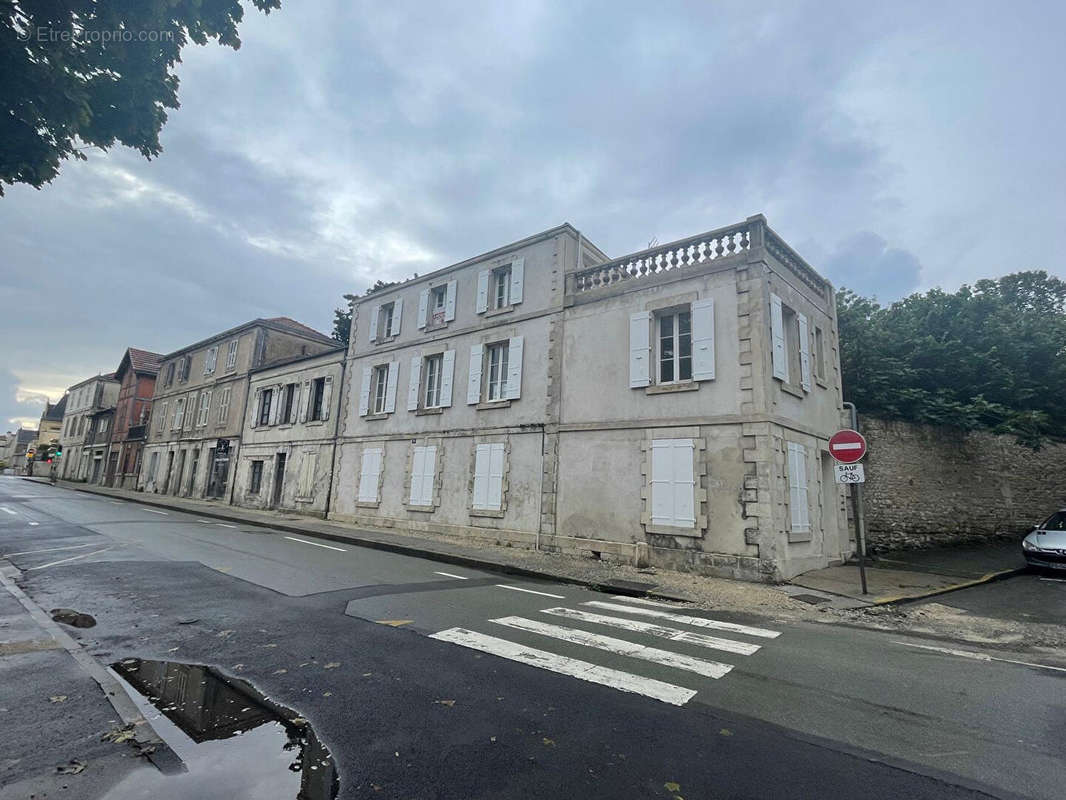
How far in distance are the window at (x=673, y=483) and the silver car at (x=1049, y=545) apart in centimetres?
757

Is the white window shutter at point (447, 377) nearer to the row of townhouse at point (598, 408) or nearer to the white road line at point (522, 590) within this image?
the row of townhouse at point (598, 408)

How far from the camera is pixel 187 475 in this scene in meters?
27.8

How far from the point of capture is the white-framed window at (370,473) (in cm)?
1720

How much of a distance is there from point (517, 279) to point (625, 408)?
17.7 ft

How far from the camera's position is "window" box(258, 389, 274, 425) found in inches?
927

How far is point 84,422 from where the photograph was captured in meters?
45.4

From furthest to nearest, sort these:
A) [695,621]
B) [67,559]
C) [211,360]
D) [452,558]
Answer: [211,360]
[452,558]
[67,559]
[695,621]

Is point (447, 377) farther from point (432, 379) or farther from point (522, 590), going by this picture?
point (522, 590)

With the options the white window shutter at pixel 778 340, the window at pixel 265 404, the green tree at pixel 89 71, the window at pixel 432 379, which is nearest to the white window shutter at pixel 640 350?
the white window shutter at pixel 778 340

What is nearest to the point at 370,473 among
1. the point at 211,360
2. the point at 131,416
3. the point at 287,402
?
the point at 287,402

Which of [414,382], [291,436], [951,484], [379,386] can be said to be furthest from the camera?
[291,436]

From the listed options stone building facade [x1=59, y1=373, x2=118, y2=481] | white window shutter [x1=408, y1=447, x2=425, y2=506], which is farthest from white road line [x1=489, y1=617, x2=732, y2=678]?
stone building facade [x1=59, y1=373, x2=118, y2=481]

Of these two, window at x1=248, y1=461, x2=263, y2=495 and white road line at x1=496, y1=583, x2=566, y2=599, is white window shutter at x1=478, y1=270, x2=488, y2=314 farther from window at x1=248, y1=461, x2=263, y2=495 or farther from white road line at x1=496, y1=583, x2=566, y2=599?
window at x1=248, y1=461, x2=263, y2=495

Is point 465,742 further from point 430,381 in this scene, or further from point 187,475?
point 187,475
